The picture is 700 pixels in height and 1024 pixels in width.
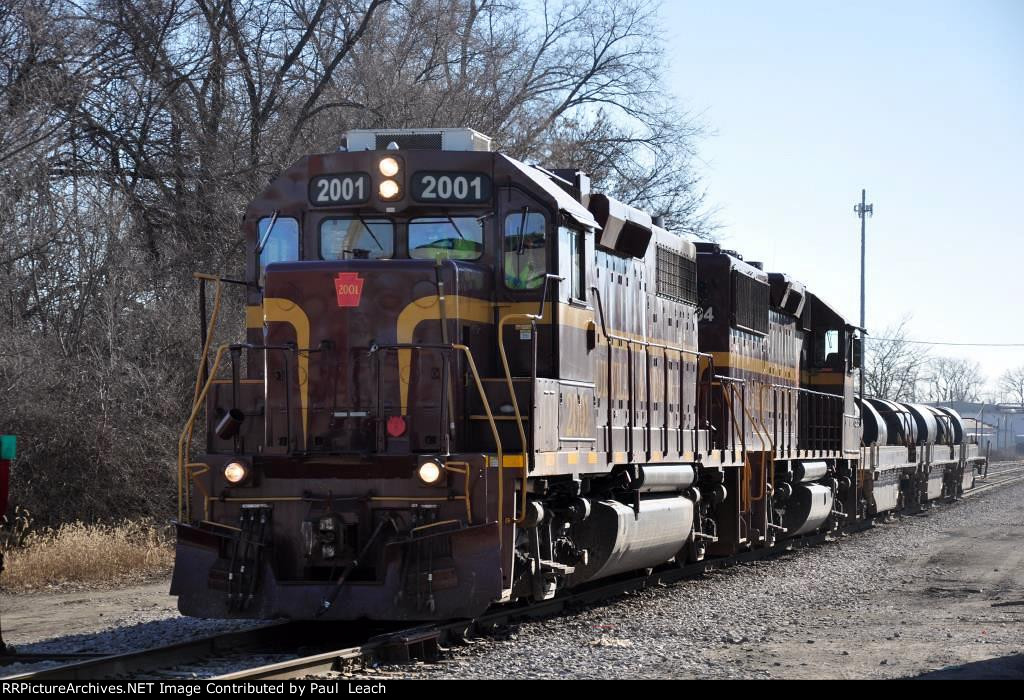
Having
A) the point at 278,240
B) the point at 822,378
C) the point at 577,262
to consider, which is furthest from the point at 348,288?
the point at 822,378

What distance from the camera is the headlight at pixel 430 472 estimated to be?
8.86 metres

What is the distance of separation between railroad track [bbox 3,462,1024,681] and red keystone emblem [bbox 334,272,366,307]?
8.08ft

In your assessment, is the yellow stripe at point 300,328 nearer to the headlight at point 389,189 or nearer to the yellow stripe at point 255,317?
the yellow stripe at point 255,317

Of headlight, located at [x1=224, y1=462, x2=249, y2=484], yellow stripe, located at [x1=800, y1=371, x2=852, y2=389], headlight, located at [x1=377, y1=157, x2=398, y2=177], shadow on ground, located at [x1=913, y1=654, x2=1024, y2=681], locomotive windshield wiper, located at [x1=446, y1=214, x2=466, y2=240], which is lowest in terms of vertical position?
shadow on ground, located at [x1=913, y1=654, x2=1024, y2=681]

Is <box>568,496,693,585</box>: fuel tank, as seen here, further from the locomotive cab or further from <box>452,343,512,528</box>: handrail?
<box>452,343,512,528</box>: handrail

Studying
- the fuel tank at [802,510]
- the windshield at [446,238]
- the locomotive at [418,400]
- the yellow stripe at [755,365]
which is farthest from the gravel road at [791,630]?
the windshield at [446,238]

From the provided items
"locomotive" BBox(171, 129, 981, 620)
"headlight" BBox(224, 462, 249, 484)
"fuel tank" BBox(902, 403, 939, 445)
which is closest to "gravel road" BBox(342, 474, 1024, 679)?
"locomotive" BBox(171, 129, 981, 620)

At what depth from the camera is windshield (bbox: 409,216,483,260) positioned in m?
9.85

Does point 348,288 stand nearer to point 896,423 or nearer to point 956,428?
point 896,423

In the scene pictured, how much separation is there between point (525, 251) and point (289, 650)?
3.54 metres

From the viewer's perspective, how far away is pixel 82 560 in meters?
14.1

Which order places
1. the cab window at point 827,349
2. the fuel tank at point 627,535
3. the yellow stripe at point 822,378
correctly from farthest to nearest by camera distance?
the cab window at point 827,349 < the yellow stripe at point 822,378 < the fuel tank at point 627,535

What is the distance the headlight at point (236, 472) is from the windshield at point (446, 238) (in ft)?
6.91
